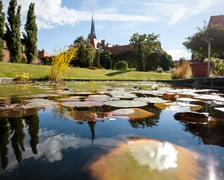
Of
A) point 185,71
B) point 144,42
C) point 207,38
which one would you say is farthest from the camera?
point 144,42

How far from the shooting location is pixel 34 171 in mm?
679

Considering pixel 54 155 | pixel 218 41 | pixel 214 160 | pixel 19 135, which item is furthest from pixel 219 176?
pixel 218 41

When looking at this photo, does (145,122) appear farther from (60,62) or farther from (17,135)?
(60,62)

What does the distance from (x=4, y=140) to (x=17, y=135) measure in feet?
0.30

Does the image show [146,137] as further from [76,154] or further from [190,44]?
[190,44]

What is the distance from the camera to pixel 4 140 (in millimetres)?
991

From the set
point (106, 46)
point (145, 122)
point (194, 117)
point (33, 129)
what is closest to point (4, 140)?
point (33, 129)

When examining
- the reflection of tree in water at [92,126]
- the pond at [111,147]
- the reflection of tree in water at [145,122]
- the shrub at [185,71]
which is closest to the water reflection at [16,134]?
the pond at [111,147]

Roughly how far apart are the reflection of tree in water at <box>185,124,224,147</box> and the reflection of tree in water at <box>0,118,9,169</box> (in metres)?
0.96

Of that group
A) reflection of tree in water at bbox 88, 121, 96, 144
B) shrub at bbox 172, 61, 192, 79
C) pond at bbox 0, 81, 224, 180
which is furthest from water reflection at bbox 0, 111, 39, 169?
shrub at bbox 172, 61, 192, 79

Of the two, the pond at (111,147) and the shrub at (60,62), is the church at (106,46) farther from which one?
the pond at (111,147)

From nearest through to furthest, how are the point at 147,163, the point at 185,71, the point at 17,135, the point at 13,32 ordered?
the point at 147,163
the point at 17,135
the point at 185,71
the point at 13,32

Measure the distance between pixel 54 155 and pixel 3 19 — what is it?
16.4m

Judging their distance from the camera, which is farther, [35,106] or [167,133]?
[35,106]
